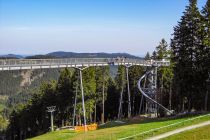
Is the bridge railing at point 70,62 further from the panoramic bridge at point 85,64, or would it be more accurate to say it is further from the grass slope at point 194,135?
the grass slope at point 194,135

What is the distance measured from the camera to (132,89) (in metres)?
104

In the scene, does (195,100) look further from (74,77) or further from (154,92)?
(74,77)

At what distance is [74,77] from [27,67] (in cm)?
2834

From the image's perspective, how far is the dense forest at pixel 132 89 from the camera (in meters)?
63.1

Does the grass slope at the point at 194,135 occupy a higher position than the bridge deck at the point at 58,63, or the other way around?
the bridge deck at the point at 58,63

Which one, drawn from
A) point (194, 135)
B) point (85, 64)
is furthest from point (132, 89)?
point (194, 135)

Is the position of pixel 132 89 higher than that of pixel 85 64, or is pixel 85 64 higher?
pixel 85 64

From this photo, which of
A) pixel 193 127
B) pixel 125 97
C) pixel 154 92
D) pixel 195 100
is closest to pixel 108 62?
pixel 154 92

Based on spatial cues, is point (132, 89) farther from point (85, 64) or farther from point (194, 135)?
point (194, 135)

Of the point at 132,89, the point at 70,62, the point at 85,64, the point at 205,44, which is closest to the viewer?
the point at 205,44

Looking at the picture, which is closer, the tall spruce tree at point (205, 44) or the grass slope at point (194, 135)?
the grass slope at point (194, 135)

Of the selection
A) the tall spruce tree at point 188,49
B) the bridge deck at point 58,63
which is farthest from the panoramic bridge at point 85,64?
the tall spruce tree at point 188,49

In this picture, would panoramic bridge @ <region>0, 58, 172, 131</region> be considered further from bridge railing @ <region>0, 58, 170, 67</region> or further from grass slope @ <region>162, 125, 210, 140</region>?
grass slope @ <region>162, 125, 210, 140</region>

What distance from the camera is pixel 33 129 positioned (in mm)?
116625
